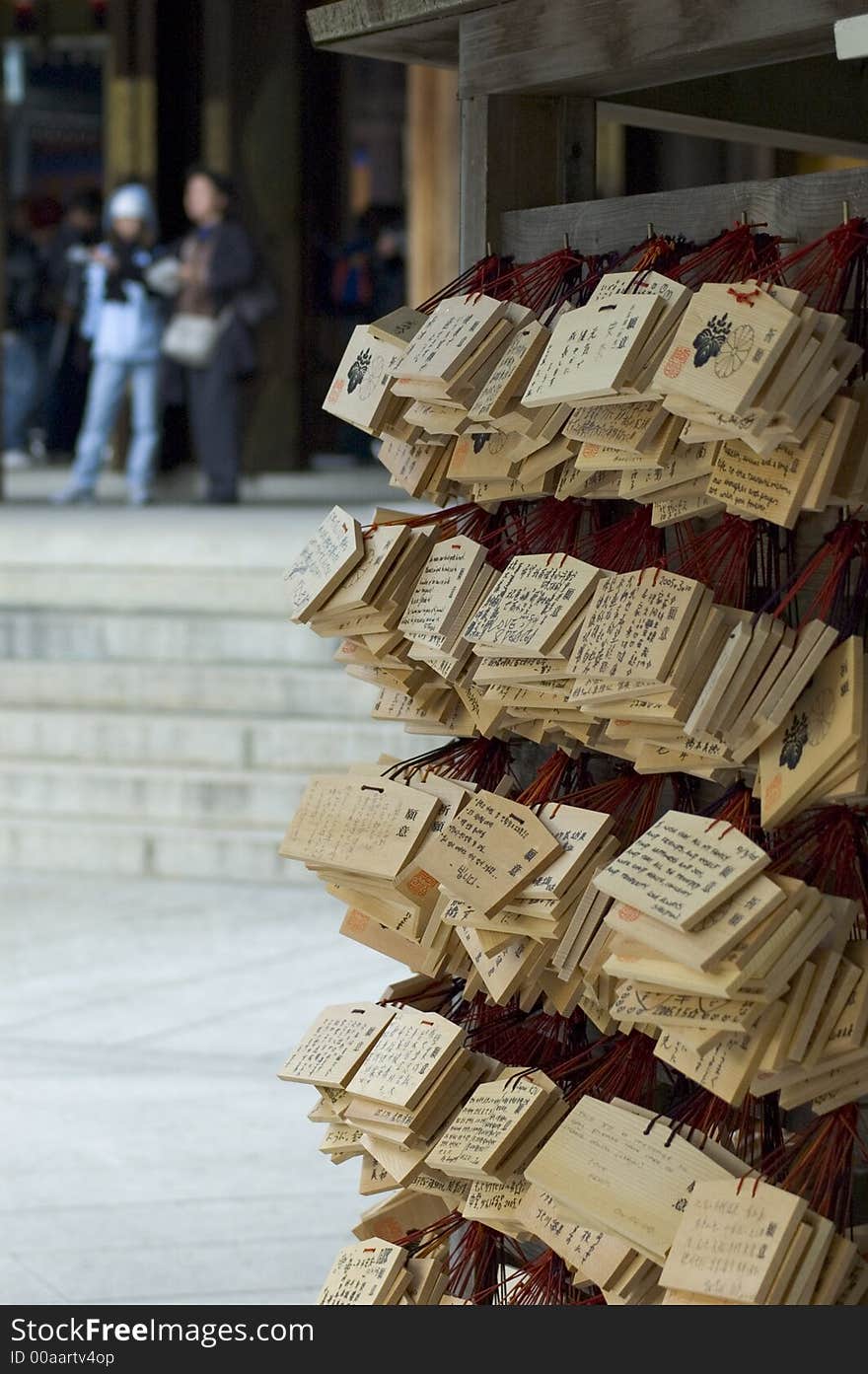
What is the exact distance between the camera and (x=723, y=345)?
2.08m

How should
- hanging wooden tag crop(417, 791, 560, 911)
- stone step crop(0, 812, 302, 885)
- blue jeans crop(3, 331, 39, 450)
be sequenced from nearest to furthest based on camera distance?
hanging wooden tag crop(417, 791, 560, 911) → stone step crop(0, 812, 302, 885) → blue jeans crop(3, 331, 39, 450)

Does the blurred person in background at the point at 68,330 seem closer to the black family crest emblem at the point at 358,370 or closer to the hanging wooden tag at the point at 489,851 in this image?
the black family crest emblem at the point at 358,370

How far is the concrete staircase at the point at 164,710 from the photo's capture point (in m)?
7.05

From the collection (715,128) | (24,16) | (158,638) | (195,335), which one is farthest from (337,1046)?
(24,16)

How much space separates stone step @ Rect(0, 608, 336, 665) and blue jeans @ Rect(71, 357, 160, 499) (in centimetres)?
338

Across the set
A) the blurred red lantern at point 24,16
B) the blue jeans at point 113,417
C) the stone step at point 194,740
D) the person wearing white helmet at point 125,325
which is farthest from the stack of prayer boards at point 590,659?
the blurred red lantern at point 24,16

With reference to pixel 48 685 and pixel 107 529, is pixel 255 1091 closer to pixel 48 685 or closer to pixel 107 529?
pixel 48 685

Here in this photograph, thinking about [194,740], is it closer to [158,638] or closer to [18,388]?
[158,638]

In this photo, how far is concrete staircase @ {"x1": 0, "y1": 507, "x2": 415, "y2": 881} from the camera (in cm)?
705

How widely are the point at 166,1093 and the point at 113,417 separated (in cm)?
749

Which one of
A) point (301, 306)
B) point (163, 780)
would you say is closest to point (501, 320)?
point (163, 780)

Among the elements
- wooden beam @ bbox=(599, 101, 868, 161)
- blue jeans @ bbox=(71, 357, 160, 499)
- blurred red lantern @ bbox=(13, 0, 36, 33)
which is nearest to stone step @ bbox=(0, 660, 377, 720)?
blue jeans @ bbox=(71, 357, 160, 499)

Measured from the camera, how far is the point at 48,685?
775 centimetres

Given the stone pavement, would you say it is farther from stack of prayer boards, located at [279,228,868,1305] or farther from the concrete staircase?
stack of prayer boards, located at [279,228,868,1305]
